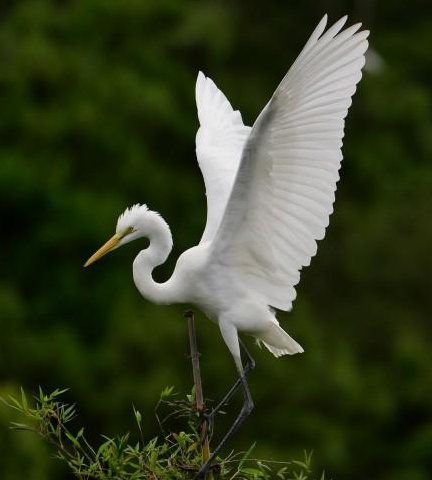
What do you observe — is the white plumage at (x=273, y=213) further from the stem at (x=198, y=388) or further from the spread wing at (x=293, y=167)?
the stem at (x=198, y=388)

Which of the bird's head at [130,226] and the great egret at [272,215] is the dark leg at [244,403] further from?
the bird's head at [130,226]

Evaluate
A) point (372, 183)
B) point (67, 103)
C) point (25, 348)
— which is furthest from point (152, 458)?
point (372, 183)

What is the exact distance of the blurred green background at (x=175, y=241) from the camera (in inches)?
496

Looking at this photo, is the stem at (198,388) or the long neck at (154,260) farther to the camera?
the long neck at (154,260)

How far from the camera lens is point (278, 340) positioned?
18.0 feet

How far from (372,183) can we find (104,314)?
4.95 m

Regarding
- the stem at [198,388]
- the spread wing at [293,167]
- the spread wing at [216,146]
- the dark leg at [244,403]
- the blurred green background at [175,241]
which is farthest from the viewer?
the blurred green background at [175,241]

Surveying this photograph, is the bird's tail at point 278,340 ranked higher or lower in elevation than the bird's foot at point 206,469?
higher

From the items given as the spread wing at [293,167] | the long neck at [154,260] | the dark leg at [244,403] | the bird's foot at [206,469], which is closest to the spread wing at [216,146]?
the long neck at [154,260]

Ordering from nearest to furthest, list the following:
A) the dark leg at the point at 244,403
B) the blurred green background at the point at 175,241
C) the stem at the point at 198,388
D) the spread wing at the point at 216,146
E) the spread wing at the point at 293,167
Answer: the stem at the point at 198,388, the spread wing at the point at 293,167, the dark leg at the point at 244,403, the spread wing at the point at 216,146, the blurred green background at the point at 175,241

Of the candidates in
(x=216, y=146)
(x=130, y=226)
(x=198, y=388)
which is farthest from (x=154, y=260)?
(x=216, y=146)

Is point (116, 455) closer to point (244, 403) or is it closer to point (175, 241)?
point (244, 403)

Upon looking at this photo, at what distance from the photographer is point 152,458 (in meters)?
4.59

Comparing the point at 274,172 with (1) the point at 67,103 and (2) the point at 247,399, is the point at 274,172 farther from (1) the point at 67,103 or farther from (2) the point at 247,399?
(1) the point at 67,103
